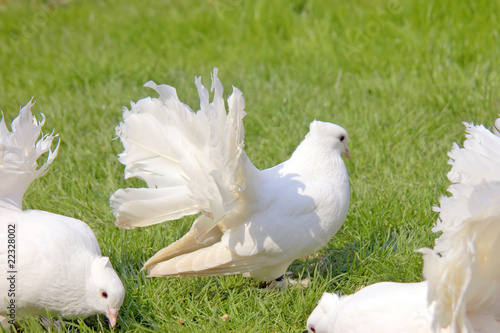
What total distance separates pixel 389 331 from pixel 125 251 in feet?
5.43

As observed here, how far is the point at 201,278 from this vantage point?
331cm

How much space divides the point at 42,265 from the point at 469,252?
1824 millimetres

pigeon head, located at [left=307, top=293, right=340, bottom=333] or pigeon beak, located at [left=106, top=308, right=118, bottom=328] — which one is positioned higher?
pigeon head, located at [left=307, top=293, right=340, bottom=333]

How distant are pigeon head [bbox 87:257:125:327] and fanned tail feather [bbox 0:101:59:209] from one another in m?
0.62

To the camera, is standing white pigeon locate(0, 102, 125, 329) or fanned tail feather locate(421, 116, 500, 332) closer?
fanned tail feather locate(421, 116, 500, 332)

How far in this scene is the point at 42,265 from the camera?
2.76 meters

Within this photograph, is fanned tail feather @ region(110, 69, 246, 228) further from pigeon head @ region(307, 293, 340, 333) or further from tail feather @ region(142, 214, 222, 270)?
pigeon head @ region(307, 293, 340, 333)

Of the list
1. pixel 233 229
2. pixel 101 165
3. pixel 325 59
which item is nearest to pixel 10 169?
pixel 233 229

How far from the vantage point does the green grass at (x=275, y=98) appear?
3.19 metres

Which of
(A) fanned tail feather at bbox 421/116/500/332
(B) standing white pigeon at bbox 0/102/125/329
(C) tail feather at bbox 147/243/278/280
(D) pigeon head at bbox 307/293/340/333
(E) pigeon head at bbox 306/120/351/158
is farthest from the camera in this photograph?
(E) pigeon head at bbox 306/120/351/158

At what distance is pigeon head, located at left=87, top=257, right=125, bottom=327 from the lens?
274 cm

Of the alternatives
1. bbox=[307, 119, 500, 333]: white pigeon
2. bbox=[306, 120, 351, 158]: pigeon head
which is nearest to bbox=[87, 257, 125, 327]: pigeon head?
bbox=[307, 119, 500, 333]: white pigeon

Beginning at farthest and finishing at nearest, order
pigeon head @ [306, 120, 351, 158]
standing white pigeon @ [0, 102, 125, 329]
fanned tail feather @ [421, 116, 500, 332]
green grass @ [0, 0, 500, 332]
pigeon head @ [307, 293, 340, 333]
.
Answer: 1. pigeon head @ [306, 120, 351, 158]
2. green grass @ [0, 0, 500, 332]
3. standing white pigeon @ [0, 102, 125, 329]
4. pigeon head @ [307, 293, 340, 333]
5. fanned tail feather @ [421, 116, 500, 332]

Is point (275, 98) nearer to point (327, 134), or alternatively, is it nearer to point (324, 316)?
point (327, 134)
